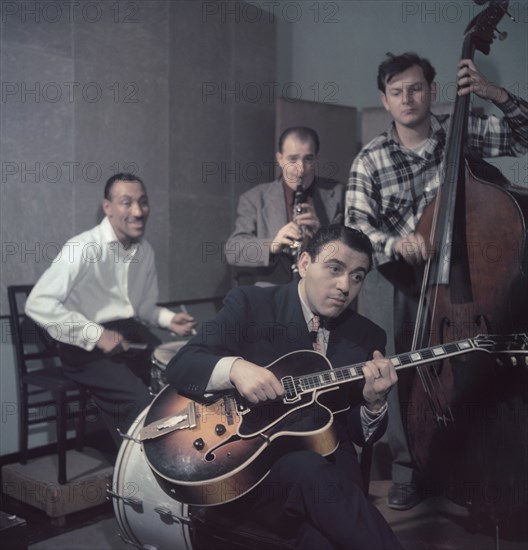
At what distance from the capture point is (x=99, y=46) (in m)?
3.45

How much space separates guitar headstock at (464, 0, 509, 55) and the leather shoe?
1.55m

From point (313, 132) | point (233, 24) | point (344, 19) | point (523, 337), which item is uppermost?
point (233, 24)

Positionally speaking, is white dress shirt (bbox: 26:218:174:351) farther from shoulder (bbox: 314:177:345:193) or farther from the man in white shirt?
shoulder (bbox: 314:177:345:193)

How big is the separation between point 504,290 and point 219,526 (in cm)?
106

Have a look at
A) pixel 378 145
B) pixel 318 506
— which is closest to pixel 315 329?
pixel 318 506

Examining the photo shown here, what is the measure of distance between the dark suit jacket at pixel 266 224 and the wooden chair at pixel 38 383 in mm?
953

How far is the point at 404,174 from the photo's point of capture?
2516 mm

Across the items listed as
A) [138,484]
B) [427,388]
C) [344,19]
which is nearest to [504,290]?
[427,388]

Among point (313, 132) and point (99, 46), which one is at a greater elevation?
point (99, 46)

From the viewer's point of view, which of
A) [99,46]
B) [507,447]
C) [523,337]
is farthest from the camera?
[99,46]

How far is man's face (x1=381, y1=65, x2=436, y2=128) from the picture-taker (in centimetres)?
249

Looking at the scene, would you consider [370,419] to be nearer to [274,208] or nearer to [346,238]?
[346,238]

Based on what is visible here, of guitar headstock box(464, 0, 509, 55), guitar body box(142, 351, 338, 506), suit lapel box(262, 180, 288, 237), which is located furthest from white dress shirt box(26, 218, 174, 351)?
guitar headstock box(464, 0, 509, 55)

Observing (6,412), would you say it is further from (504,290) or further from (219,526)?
(504,290)
